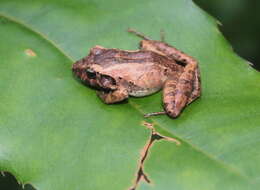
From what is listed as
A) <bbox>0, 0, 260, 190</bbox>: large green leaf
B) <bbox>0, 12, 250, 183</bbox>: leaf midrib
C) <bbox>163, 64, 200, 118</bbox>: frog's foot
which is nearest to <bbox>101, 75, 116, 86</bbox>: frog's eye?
<bbox>0, 0, 260, 190</bbox>: large green leaf

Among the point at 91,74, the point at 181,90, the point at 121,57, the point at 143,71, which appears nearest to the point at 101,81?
the point at 91,74

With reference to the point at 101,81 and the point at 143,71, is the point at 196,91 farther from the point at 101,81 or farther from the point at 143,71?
the point at 101,81

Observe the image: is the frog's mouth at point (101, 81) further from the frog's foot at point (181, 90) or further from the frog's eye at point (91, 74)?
the frog's foot at point (181, 90)

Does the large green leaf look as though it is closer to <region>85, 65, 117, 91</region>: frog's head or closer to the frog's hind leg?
the frog's hind leg

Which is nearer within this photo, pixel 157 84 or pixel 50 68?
pixel 50 68

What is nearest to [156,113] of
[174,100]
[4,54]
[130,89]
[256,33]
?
[174,100]

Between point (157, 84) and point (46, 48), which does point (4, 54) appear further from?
Answer: point (157, 84)

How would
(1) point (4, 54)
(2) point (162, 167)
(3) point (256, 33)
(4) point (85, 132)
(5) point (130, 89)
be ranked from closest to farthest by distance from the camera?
(2) point (162, 167) → (4) point (85, 132) → (1) point (4, 54) → (5) point (130, 89) → (3) point (256, 33)
